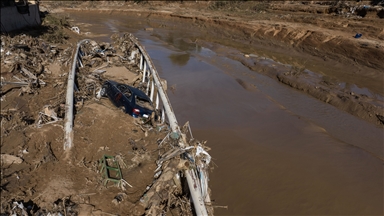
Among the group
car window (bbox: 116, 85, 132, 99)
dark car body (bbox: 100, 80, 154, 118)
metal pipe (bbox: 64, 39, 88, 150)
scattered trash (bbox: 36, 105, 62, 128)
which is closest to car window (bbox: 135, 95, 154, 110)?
dark car body (bbox: 100, 80, 154, 118)

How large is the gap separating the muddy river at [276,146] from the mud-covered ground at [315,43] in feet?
3.81

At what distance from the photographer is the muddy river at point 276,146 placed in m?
6.87

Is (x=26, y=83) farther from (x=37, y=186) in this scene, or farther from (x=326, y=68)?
(x=326, y=68)

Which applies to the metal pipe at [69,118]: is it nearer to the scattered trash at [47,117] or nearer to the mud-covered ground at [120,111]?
the mud-covered ground at [120,111]

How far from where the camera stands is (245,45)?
23828 millimetres

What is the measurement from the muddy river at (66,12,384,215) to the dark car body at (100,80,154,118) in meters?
2.17

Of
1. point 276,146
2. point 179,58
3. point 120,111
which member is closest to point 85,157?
point 120,111

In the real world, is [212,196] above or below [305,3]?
below

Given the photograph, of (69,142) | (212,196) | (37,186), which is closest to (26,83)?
(69,142)

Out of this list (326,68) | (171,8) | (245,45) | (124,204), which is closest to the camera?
(124,204)

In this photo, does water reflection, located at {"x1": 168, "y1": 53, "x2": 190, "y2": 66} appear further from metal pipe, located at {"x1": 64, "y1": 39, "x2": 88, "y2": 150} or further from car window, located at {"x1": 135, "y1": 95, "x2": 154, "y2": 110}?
car window, located at {"x1": 135, "y1": 95, "x2": 154, "y2": 110}

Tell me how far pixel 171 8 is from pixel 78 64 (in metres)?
33.6

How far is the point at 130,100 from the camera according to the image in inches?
335

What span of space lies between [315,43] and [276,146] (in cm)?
1450
